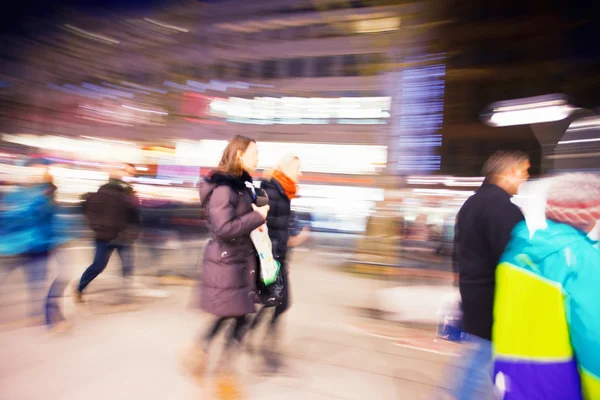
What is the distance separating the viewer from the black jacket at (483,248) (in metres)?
2.52

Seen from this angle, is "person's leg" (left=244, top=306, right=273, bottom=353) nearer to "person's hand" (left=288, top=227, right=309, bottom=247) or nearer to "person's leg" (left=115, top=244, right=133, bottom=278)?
"person's hand" (left=288, top=227, right=309, bottom=247)

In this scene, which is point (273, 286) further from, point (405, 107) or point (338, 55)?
point (338, 55)

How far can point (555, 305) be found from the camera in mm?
1359

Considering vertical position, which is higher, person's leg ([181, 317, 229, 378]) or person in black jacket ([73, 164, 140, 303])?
person in black jacket ([73, 164, 140, 303])

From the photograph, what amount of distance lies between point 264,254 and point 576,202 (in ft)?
7.60

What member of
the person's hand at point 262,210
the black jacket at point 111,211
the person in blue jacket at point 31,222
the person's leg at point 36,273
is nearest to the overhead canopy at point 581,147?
the person's hand at point 262,210

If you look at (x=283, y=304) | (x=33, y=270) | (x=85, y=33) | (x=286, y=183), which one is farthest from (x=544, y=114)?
(x=85, y=33)

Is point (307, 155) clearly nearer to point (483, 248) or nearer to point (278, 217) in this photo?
point (278, 217)

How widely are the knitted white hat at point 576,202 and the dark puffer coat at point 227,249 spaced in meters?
2.04

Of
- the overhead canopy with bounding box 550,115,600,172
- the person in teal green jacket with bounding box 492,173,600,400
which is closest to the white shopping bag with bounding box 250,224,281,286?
the person in teal green jacket with bounding box 492,173,600,400

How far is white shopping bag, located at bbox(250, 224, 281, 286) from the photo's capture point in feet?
11.3

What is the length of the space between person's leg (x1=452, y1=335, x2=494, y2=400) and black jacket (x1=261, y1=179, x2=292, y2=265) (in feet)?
5.26

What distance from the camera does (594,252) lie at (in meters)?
1.34

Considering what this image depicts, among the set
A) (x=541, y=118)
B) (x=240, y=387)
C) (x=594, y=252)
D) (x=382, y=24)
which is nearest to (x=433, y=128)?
(x=382, y=24)
